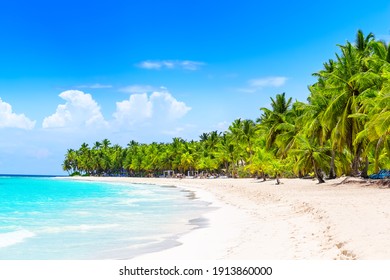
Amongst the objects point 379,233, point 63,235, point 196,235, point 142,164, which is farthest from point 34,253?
point 142,164

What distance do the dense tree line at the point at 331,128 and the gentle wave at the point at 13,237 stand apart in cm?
1840

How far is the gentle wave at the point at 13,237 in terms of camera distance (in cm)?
1582

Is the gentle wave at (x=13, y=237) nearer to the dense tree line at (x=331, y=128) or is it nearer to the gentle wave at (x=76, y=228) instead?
the gentle wave at (x=76, y=228)

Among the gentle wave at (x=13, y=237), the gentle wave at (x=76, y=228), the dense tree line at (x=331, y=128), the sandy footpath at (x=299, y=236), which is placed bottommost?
the gentle wave at (x=13, y=237)

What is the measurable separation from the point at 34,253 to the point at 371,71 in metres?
25.5

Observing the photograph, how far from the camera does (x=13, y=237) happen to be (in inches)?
682

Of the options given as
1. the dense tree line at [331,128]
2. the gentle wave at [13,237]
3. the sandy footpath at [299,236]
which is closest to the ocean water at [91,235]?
the gentle wave at [13,237]

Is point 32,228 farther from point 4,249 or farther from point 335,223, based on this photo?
point 335,223

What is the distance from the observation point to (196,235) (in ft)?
48.4

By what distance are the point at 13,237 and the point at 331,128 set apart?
24368mm

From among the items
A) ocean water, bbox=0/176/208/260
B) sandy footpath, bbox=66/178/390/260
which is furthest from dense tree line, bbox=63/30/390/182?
ocean water, bbox=0/176/208/260

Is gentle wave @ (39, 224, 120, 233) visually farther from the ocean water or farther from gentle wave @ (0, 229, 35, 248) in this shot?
gentle wave @ (0, 229, 35, 248)

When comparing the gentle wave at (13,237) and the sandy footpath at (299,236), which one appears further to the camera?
the gentle wave at (13,237)

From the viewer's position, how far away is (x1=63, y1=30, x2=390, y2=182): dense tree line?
28.0 meters
